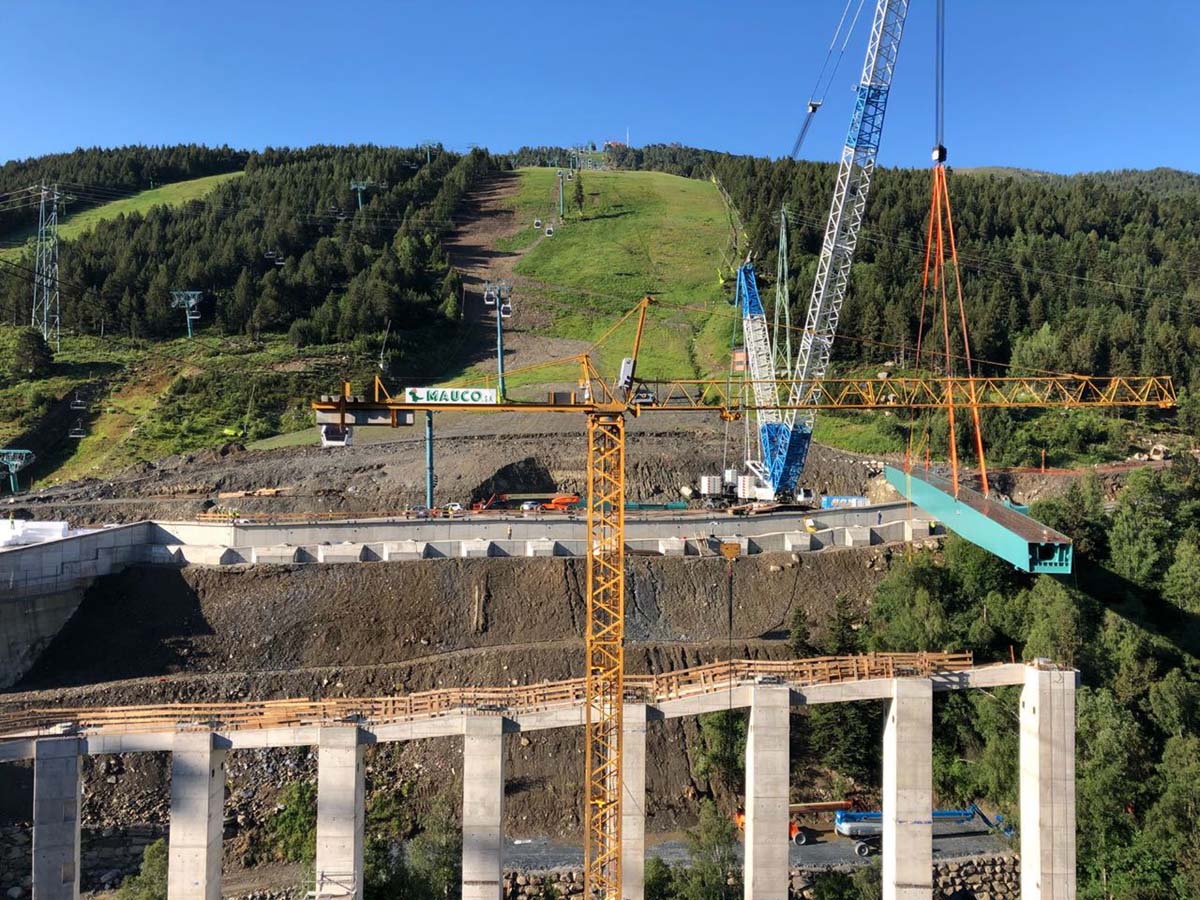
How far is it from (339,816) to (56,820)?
6.29 m

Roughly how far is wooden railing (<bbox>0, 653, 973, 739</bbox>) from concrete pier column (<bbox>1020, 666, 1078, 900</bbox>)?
7.11 ft

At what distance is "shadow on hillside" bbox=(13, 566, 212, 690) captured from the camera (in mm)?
29359

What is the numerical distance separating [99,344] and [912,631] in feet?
251

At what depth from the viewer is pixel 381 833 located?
78.1ft

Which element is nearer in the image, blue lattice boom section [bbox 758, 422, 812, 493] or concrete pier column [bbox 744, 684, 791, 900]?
concrete pier column [bbox 744, 684, 791, 900]

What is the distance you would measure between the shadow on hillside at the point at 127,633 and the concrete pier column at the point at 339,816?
46.6ft

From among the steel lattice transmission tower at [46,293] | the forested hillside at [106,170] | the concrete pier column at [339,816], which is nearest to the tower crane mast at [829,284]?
the concrete pier column at [339,816]

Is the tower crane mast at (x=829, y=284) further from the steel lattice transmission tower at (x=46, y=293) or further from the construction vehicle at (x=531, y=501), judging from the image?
the steel lattice transmission tower at (x=46, y=293)

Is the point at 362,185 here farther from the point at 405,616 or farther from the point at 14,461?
the point at 405,616

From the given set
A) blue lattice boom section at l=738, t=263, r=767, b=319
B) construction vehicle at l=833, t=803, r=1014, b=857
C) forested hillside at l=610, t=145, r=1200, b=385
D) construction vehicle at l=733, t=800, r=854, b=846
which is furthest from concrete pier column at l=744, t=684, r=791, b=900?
forested hillside at l=610, t=145, r=1200, b=385

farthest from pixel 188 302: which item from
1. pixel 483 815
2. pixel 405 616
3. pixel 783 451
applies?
pixel 483 815

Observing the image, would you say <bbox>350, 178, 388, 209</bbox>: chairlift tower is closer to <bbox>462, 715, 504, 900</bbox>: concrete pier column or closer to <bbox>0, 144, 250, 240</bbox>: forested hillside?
<bbox>0, 144, 250, 240</bbox>: forested hillside

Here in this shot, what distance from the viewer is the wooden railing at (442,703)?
62.4ft

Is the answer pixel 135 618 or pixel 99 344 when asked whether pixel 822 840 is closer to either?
pixel 135 618
